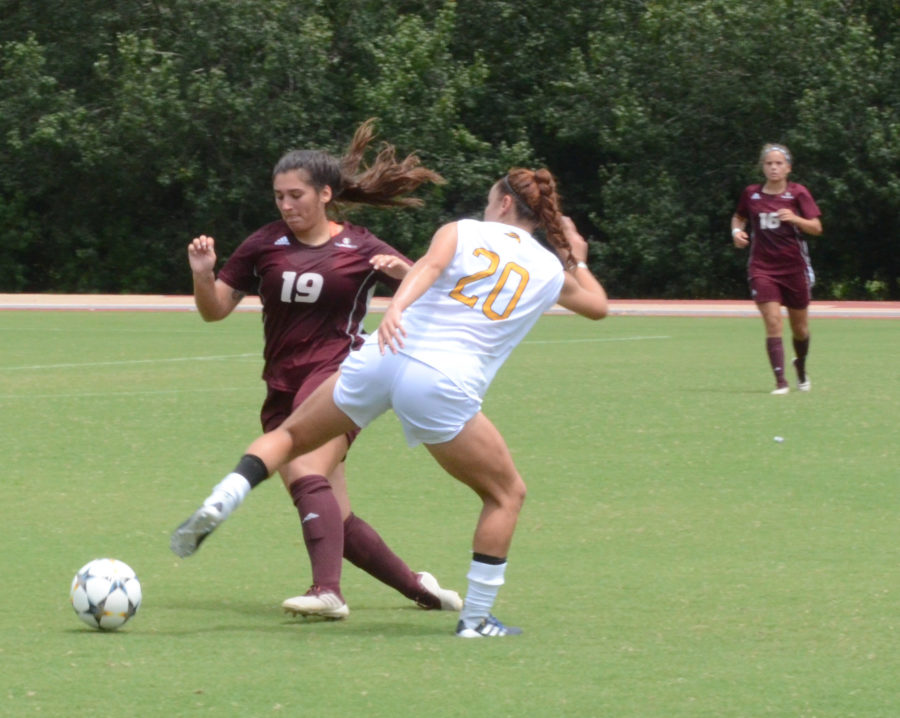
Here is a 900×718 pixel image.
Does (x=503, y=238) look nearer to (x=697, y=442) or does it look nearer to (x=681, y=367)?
(x=697, y=442)

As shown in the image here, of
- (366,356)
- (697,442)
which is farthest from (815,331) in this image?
(366,356)

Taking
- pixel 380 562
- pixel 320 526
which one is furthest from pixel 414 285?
pixel 380 562

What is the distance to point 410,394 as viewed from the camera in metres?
5.82

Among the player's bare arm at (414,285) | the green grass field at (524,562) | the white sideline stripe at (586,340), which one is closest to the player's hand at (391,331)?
the player's bare arm at (414,285)

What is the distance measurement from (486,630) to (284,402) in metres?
1.32

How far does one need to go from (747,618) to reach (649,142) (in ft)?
95.9

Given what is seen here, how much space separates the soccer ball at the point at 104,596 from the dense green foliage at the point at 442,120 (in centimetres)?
2781

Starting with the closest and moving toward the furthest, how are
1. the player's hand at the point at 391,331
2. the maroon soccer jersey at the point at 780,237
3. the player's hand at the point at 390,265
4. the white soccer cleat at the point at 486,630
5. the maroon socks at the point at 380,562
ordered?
the player's hand at the point at 391,331 → the white soccer cleat at the point at 486,630 → the player's hand at the point at 390,265 → the maroon socks at the point at 380,562 → the maroon soccer jersey at the point at 780,237

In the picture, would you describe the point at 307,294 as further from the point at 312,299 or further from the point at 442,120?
the point at 442,120

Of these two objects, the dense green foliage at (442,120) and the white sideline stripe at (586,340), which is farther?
the dense green foliage at (442,120)

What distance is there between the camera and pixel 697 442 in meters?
11.6

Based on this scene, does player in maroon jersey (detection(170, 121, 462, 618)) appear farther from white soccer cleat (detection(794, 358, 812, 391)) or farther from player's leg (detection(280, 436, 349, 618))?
white soccer cleat (detection(794, 358, 812, 391))

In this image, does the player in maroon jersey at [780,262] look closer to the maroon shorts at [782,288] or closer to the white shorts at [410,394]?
the maroon shorts at [782,288]

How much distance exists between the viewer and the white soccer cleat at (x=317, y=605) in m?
6.22
